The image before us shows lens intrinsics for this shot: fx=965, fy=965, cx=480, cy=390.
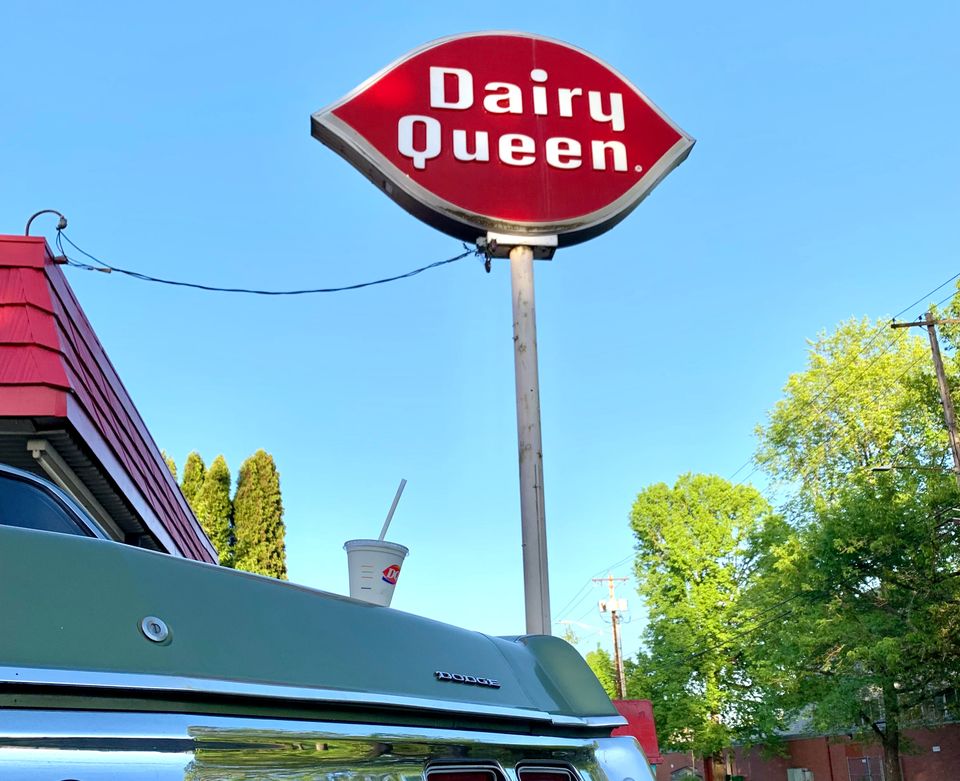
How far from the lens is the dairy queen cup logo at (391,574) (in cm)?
362

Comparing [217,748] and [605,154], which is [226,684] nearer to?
[217,748]

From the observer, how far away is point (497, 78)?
835 centimetres

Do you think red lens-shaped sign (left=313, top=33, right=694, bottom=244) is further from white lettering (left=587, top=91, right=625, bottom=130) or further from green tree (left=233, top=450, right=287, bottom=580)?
green tree (left=233, top=450, right=287, bottom=580)

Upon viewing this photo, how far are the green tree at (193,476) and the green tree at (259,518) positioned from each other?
1.24 m

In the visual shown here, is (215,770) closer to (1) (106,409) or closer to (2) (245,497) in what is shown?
(1) (106,409)

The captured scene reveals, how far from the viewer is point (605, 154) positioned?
8.51 meters

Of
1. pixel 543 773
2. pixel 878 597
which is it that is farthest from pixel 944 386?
pixel 543 773

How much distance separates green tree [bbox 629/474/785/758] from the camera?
37.0m

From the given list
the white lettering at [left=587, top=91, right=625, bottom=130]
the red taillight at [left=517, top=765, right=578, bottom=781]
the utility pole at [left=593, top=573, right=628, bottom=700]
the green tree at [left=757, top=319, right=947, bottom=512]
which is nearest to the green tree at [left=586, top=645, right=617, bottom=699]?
the utility pole at [left=593, top=573, right=628, bottom=700]

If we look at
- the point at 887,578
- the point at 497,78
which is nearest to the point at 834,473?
the point at 887,578

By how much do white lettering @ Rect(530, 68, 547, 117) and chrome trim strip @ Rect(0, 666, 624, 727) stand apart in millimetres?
7099

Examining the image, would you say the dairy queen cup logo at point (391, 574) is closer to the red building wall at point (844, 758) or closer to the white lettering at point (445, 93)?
the white lettering at point (445, 93)

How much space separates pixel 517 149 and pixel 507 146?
91mm

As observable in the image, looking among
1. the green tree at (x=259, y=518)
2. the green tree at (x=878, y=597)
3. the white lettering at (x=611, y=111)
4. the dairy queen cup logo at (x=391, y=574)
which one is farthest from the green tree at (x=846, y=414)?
the dairy queen cup logo at (x=391, y=574)
